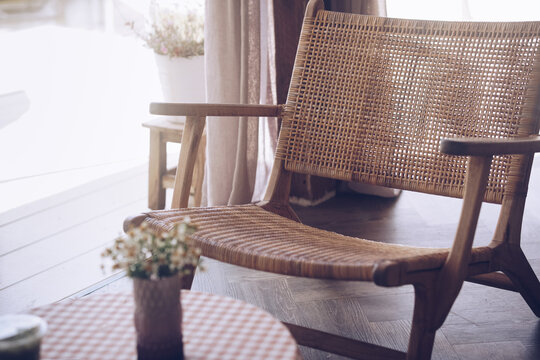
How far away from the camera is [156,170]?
2.44 metres

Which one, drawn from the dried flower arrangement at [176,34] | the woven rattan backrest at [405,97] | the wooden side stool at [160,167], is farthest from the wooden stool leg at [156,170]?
the woven rattan backrest at [405,97]

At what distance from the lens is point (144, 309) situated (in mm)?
839

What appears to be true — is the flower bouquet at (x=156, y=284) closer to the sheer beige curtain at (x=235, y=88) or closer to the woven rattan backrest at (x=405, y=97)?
the woven rattan backrest at (x=405, y=97)

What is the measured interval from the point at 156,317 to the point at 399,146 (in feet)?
3.19

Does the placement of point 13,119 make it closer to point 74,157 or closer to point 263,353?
point 74,157

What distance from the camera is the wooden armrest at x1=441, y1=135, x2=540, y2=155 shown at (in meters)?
1.11

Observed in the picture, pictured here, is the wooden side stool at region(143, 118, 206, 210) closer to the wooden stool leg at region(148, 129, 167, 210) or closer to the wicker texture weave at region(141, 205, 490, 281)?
the wooden stool leg at region(148, 129, 167, 210)

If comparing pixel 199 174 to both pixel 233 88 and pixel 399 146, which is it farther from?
pixel 399 146

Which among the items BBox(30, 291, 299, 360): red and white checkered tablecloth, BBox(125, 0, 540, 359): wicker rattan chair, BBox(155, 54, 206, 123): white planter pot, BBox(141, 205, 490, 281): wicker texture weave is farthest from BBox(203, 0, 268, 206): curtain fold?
BBox(30, 291, 299, 360): red and white checkered tablecloth

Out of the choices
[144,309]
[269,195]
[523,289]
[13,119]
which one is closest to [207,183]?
[269,195]

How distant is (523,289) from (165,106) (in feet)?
3.22

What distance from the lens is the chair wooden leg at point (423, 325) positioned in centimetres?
116

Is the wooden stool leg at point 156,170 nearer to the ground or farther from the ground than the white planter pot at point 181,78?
nearer to the ground

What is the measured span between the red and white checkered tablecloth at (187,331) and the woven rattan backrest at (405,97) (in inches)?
29.6
